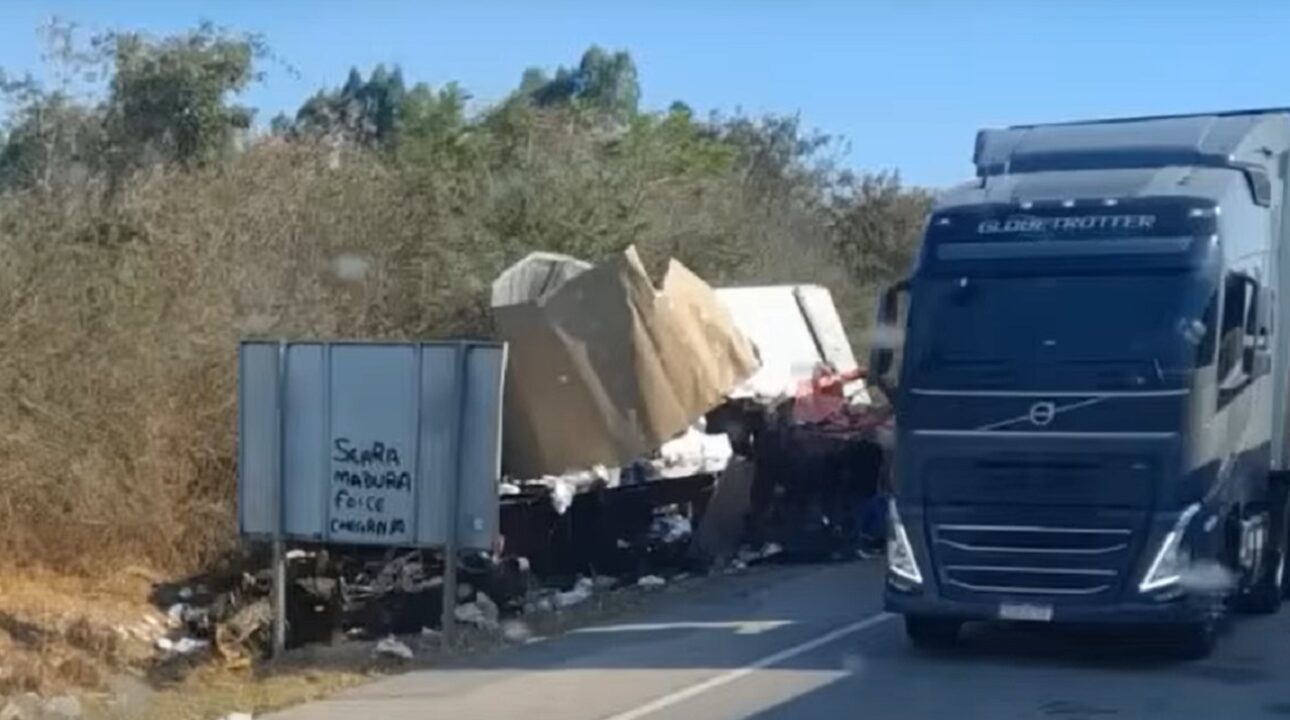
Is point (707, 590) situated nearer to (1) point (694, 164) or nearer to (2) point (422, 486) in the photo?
(2) point (422, 486)

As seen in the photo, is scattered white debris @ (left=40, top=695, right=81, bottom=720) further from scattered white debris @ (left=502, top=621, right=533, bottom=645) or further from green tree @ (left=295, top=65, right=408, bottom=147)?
green tree @ (left=295, top=65, right=408, bottom=147)

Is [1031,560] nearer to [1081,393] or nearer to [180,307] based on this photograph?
[1081,393]

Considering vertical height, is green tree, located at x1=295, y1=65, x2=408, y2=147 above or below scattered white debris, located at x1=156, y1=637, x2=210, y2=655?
→ above

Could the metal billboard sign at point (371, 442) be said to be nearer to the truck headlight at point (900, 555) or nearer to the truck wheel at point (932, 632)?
the truck headlight at point (900, 555)

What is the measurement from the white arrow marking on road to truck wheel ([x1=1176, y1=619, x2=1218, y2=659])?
3.54 m

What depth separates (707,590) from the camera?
69.1ft

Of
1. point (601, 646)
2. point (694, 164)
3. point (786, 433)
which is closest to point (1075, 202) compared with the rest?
point (601, 646)

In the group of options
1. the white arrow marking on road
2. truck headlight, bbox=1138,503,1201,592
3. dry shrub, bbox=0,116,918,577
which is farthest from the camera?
dry shrub, bbox=0,116,918,577

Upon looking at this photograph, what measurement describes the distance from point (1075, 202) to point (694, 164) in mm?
23559

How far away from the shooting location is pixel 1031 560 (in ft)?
50.2

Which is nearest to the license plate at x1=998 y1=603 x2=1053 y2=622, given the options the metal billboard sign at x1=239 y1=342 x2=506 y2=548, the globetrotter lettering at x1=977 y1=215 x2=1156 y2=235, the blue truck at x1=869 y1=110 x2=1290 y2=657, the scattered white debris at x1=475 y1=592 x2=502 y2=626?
the blue truck at x1=869 y1=110 x2=1290 y2=657

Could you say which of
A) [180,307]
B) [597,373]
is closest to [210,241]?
[180,307]

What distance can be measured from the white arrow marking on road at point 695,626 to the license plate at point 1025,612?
9.87 ft

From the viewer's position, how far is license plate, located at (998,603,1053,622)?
601 inches
